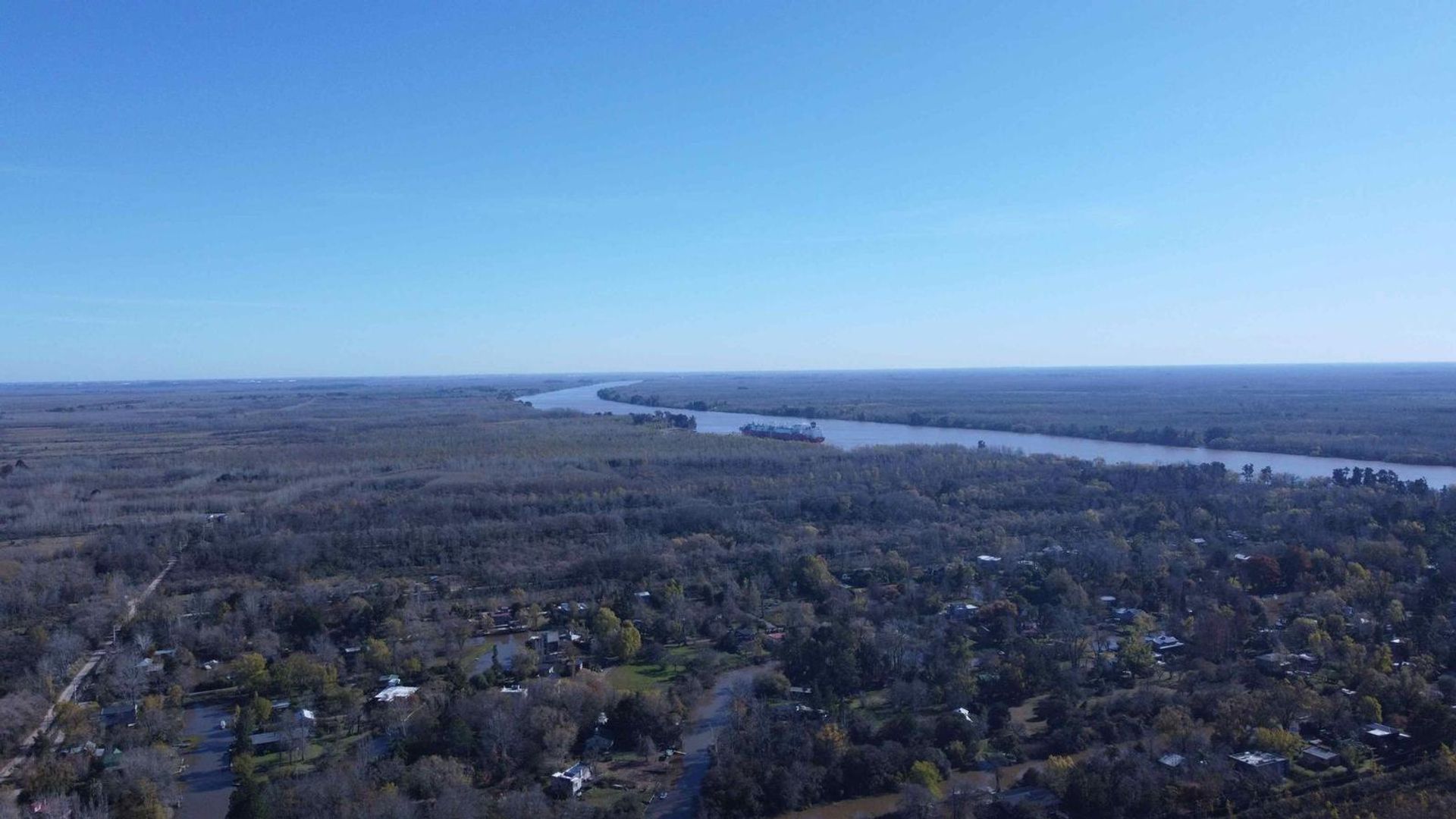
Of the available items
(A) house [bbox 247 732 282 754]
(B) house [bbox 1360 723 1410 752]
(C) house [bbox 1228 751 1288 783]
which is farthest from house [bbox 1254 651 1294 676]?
(A) house [bbox 247 732 282 754]

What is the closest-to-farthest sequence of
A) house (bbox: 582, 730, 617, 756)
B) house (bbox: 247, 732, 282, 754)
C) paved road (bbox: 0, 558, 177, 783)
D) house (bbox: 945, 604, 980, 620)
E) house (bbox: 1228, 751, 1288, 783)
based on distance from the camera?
house (bbox: 1228, 751, 1288, 783), paved road (bbox: 0, 558, 177, 783), house (bbox: 582, 730, 617, 756), house (bbox: 247, 732, 282, 754), house (bbox: 945, 604, 980, 620)

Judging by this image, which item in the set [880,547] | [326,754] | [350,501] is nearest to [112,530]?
[350,501]

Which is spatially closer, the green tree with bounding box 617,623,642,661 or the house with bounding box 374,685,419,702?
the house with bounding box 374,685,419,702

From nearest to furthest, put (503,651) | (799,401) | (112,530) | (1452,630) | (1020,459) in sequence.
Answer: (1452,630)
(503,651)
(112,530)
(1020,459)
(799,401)

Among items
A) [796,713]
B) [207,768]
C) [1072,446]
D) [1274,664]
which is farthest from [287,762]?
[1072,446]

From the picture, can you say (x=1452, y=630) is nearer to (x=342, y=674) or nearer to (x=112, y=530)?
(x=342, y=674)

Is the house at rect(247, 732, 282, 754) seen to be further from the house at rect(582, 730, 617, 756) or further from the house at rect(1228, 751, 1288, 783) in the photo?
the house at rect(1228, 751, 1288, 783)

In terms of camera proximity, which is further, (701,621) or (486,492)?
(486,492)
